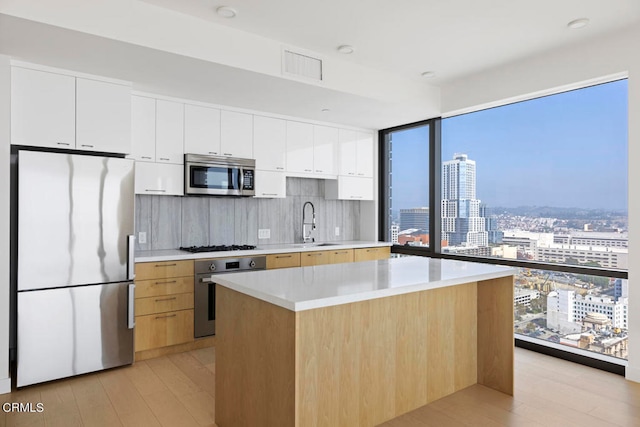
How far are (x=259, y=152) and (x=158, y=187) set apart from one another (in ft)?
3.78

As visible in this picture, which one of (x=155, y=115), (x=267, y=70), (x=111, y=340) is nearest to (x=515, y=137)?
(x=267, y=70)

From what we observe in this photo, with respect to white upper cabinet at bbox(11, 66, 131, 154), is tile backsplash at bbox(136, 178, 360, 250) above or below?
below

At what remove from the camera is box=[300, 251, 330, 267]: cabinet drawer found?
453 centimetres

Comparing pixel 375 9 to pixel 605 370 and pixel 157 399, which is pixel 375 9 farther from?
pixel 605 370

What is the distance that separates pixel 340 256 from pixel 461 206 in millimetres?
1492

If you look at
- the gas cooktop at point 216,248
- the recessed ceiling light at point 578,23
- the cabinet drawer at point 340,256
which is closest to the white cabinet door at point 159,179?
the gas cooktop at point 216,248

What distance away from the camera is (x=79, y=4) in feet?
8.41

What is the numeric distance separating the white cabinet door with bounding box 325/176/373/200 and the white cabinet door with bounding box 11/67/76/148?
9.80 ft

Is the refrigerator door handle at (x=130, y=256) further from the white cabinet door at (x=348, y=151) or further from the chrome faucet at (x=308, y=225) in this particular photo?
the white cabinet door at (x=348, y=151)

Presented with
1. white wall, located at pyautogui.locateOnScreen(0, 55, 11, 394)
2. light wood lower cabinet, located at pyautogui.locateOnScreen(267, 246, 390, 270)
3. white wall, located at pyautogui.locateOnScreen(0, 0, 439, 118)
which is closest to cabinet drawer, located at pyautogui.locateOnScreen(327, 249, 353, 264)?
light wood lower cabinet, located at pyautogui.locateOnScreen(267, 246, 390, 270)

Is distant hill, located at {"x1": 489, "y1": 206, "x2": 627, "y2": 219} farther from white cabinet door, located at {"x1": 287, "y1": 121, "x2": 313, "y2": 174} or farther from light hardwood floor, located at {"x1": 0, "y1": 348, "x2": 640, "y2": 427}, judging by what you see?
white cabinet door, located at {"x1": 287, "y1": 121, "x2": 313, "y2": 174}

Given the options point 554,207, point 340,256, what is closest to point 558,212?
point 554,207

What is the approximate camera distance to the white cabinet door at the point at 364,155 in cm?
549

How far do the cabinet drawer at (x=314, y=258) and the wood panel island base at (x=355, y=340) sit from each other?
5.11ft
